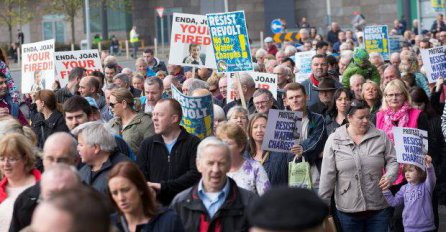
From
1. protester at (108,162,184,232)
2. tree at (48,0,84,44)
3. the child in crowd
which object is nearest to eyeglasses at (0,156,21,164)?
protester at (108,162,184,232)

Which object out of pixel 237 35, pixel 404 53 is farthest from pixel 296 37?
pixel 237 35

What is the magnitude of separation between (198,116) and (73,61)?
731 centimetres

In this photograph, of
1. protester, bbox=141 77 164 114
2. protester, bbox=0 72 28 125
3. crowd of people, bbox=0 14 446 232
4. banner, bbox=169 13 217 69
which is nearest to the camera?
crowd of people, bbox=0 14 446 232

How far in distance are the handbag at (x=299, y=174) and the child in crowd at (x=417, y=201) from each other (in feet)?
4.06

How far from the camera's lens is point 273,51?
28828 mm

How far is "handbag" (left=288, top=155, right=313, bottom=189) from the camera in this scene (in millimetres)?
10164

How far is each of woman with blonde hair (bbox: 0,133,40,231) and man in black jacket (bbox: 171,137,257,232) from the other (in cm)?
127

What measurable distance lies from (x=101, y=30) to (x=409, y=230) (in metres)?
55.3

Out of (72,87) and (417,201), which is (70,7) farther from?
(417,201)

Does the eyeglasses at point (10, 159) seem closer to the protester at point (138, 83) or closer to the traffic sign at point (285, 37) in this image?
the protester at point (138, 83)

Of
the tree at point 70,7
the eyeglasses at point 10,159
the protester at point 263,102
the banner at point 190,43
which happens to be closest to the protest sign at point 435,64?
the banner at point 190,43

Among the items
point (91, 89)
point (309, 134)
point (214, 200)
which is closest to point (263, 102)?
point (309, 134)

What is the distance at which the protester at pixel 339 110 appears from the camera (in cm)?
1196

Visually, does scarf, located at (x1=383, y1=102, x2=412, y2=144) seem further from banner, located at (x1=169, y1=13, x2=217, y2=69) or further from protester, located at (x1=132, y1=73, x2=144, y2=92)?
protester, located at (x1=132, y1=73, x2=144, y2=92)
